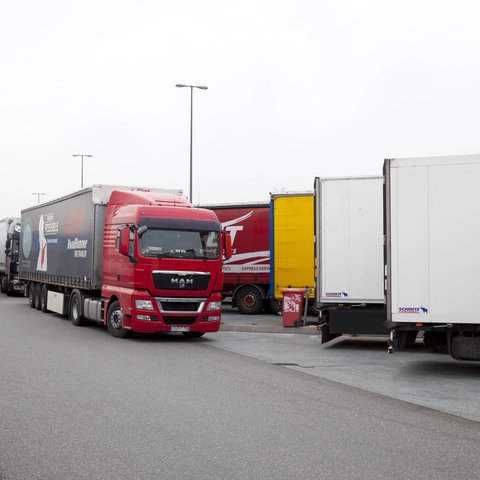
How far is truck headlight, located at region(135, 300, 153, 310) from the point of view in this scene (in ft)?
50.5

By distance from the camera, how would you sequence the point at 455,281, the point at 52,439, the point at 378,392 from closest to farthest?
the point at 52,439, the point at 378,392, the point at 455,281

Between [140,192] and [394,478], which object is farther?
[140,192]

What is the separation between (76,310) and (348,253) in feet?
26.4

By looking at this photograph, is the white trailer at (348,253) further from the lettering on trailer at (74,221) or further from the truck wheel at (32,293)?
the truck wheel at (32,293)

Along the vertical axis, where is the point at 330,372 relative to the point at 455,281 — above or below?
below

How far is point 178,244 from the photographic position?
1580 centimetres

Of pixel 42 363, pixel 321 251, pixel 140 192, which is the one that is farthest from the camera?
pixel 140 192

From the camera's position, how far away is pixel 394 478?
550 centimetres

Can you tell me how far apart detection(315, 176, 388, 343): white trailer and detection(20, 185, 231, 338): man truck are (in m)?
2.40

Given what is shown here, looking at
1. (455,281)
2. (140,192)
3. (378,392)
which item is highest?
(140,192)

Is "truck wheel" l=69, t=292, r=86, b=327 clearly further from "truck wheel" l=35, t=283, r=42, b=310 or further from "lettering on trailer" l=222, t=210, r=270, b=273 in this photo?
"lettering on trailer" l=222, t=210, r=270, b=273

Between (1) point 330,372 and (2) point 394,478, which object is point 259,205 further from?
(2) point 394,478

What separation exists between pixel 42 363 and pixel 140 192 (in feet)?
19.8

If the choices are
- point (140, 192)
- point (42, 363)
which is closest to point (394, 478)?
point (42, 363)
